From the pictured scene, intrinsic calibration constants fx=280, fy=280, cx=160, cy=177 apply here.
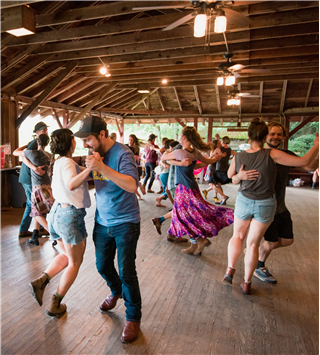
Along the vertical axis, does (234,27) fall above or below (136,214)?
above

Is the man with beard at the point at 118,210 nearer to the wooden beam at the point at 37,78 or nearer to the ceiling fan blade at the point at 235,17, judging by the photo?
the ceiling fan blade at the point at 235,17

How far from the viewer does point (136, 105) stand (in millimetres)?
13703

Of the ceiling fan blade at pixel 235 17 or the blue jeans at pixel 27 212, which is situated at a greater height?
the ceiling fan blade at pixel 235 17

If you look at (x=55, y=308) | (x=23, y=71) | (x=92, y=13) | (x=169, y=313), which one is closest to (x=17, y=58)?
(x=23, y=71)

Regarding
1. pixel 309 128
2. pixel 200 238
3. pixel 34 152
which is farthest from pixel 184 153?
pixel 309 128

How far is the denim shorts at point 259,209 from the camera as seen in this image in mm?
2379

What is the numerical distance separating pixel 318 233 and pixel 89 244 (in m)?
3.87

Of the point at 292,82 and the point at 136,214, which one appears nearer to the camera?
the point at 136,214

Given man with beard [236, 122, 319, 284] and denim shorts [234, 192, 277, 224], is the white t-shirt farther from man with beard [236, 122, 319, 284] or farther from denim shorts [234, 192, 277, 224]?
man with beard [236, 122, 319, 284]

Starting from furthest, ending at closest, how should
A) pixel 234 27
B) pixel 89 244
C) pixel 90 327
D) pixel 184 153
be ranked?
1. pixel 234 27
2. pixel 89 244
3. pixel 184 153
4. pixel 90 327

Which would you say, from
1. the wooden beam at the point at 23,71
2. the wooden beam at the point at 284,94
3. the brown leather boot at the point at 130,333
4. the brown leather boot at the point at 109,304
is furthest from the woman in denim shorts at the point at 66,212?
the wooden beam at the point at 284,94

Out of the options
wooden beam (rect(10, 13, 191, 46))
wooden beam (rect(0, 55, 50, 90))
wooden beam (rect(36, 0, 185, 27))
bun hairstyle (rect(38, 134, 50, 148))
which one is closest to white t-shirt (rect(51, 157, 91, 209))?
bun hairstyle (rect(38, 134, 50, 148))

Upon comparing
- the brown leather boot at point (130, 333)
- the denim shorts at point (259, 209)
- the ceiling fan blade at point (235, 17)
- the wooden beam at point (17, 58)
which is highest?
the wooden beam at point (17, 58)

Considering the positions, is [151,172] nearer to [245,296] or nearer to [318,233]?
[245,296]
